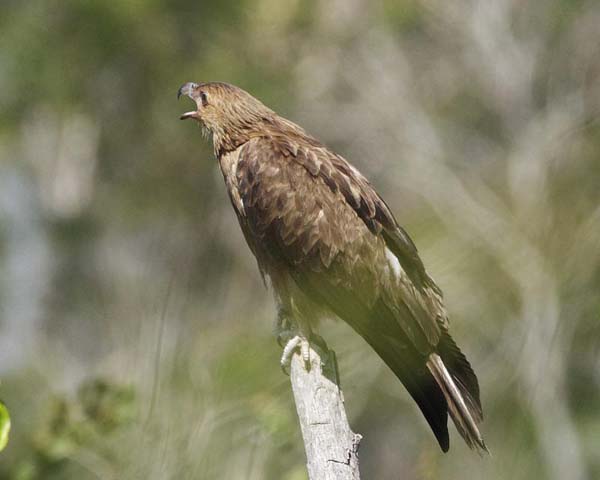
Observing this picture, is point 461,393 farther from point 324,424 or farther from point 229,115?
point 229,115

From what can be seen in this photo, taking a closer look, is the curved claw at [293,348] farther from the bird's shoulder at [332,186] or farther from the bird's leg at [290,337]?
the bird's shoulder at [332,186]

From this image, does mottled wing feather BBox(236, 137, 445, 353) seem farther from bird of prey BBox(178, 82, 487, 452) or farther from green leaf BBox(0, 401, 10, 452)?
green leaf BBox(0, 401, 10, 452)

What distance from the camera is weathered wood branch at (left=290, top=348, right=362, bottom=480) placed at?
12.8 ft

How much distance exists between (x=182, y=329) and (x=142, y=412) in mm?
474

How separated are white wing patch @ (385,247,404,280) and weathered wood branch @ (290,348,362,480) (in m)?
0.78

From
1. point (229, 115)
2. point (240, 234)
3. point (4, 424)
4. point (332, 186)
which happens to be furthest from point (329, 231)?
point (240, 234)

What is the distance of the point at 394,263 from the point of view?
17.3ft


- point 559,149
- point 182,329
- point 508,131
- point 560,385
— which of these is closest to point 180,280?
point 182,329

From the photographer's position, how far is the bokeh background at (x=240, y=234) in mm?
4914

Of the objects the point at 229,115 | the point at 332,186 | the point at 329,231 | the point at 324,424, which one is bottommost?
the point at 324,424

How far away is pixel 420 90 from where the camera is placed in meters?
19.8

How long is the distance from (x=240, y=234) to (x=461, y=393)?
11.4 metres

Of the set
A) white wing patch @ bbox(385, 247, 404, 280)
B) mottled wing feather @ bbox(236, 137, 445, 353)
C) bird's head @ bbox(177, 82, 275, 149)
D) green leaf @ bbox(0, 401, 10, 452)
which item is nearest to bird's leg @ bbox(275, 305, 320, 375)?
mottled wing feather @ bbox(236, 137, 445, 353)

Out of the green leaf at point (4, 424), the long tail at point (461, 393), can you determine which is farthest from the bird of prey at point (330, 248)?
the green leaf at point (4, 424)
